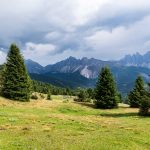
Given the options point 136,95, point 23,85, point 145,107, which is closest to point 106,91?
point 136,95

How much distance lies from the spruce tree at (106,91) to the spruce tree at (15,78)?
2045 cm

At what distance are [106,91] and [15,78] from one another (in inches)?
1013

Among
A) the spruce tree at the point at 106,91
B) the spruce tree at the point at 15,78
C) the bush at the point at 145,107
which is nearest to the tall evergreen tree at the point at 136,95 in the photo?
the spruce tree at the point at 106,91

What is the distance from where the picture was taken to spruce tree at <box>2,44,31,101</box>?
259 feet

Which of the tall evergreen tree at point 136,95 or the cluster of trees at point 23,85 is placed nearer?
the cluster of trees at point 23,85

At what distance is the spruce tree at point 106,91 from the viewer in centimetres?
8969

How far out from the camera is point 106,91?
3583 inches

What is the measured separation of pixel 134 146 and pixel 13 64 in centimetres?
5584

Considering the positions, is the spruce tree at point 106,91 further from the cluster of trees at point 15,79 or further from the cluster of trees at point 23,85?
the cluster of trees at point 15,79

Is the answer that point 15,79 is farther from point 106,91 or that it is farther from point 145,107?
point 145,107

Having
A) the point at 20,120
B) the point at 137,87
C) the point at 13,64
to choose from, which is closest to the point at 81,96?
the point at 137,87

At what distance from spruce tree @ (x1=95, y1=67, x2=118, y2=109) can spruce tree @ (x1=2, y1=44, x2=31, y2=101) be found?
20451 mm

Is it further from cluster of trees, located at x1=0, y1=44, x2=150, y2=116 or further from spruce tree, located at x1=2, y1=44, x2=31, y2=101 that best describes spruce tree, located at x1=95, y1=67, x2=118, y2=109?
spruce tree, located at x1=2, y1=44, x2=31, y2=101

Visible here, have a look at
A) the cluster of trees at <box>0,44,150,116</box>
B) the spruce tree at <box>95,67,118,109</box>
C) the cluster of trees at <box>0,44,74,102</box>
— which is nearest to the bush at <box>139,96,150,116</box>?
the cluster of trees at <box>0,44,150,116</box>
